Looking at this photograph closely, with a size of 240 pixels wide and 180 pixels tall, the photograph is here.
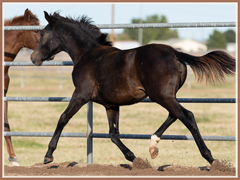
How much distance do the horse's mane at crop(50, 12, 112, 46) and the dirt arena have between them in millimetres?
1666

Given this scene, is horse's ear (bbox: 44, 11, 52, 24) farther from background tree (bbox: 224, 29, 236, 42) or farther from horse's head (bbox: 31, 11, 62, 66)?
background tree (bbox: 224, 29, 236, 42)

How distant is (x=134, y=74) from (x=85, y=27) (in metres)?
1.24

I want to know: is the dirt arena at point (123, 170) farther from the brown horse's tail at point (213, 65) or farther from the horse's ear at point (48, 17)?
the horse's ear at point (48, 17)

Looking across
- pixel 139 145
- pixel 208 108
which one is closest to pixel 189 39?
pixel 208 108

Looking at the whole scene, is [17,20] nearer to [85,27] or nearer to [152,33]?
[85,27]

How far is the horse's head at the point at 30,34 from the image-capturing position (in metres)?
6.54

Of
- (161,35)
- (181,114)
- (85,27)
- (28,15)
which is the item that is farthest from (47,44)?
(161,35)

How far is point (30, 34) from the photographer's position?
657cm

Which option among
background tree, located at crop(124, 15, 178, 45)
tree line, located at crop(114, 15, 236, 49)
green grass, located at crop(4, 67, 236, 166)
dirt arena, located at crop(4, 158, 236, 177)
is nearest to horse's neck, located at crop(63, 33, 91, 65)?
dirt arena, located at crop(4, 158, 236, 177)

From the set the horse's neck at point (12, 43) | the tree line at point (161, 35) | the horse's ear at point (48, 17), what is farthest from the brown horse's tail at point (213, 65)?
the tree line at point (161, 35)

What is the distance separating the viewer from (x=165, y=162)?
258 inches

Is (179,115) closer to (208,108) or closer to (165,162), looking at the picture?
Result: (165,162)

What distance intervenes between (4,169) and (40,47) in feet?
5.60

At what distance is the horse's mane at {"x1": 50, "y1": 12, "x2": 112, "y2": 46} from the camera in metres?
5.18
